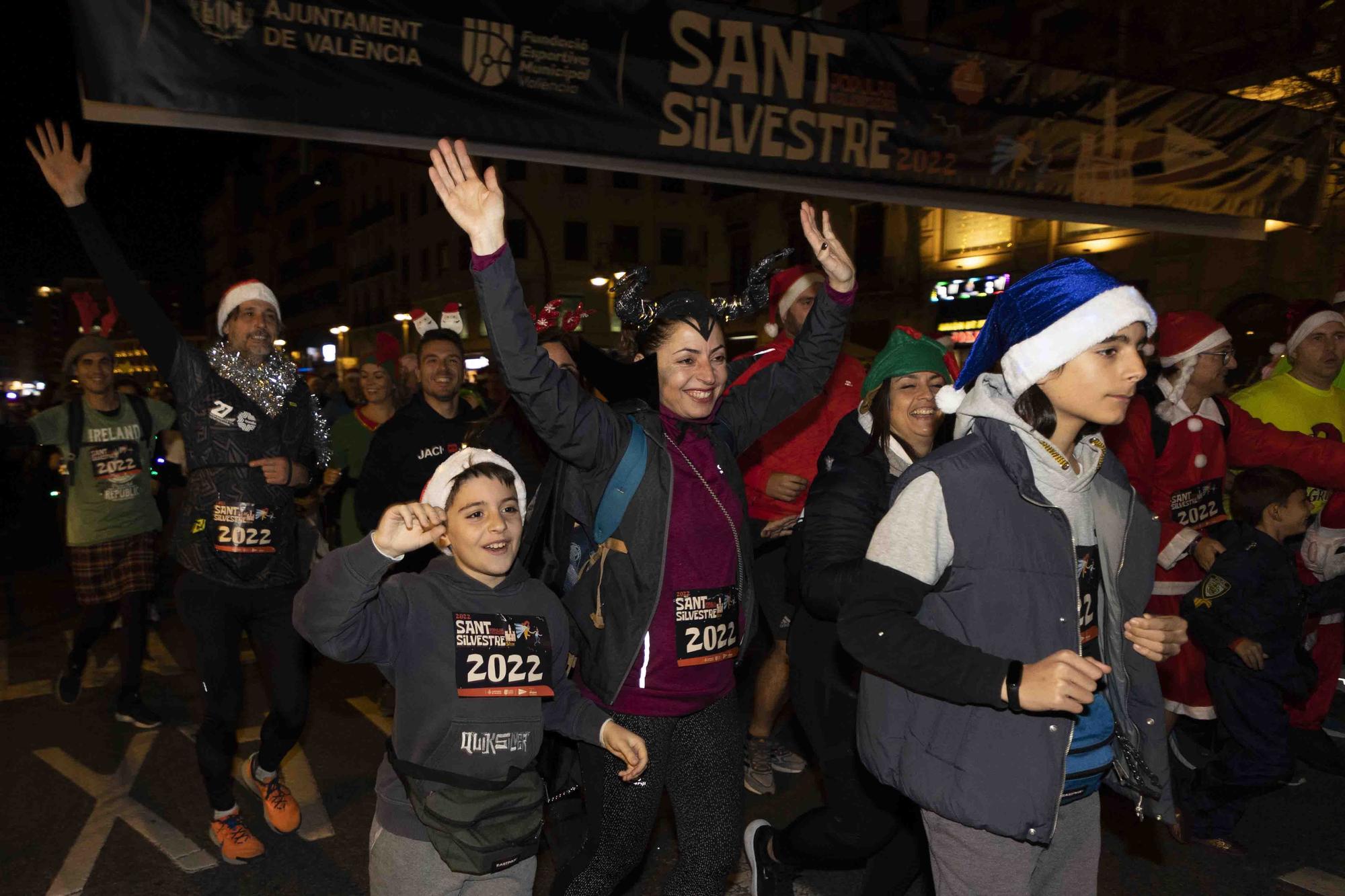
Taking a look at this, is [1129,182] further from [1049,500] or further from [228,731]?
[228,731]

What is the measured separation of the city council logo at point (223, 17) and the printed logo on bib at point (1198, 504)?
5.05m

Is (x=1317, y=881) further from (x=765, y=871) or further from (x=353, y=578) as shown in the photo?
(x=353, y=578)

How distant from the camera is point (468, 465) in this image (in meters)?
3.08

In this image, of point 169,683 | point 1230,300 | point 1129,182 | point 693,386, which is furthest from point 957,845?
point 1230,300

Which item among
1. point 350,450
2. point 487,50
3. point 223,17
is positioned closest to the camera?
point 223,17

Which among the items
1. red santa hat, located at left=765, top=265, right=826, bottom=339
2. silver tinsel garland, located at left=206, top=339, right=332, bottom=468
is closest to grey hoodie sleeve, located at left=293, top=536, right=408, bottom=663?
silver tinsel garland, located at left=206, top=339, right=332, bottom=468

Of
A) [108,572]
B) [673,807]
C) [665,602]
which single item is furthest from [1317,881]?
[108,572]

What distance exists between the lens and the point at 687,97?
17.2ft

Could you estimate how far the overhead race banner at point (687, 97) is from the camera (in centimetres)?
426

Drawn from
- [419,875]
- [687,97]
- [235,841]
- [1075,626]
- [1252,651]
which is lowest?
[235,841]

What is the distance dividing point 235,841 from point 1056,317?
406 cm

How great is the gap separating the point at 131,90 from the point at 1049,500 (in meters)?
3.92

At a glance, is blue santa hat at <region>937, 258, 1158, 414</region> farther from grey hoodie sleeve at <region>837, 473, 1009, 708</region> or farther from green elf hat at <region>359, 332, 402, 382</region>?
green elf hat at <region>359, 332, 402, 382</region>

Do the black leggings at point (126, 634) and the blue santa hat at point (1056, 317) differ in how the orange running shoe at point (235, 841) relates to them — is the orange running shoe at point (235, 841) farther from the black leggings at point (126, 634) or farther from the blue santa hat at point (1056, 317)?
the blue santa hat at point (1056, 317)
